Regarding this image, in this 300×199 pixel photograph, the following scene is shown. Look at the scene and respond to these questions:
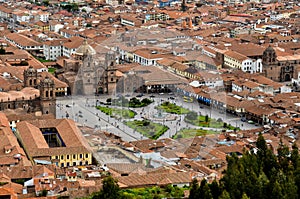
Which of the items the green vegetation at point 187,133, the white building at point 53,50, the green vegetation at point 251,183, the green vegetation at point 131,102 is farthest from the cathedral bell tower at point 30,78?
the green vegetation at point 251,183

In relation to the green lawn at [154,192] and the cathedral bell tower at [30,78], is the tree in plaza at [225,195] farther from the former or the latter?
the cathedral bell tower at [30,78]

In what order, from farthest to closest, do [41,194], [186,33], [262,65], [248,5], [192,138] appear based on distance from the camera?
[248,5], [186,33], [262,65], [192,138], [41,194]

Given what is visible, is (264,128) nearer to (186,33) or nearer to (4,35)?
(186,33)

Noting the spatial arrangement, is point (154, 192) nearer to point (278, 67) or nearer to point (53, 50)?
point (278, 67)

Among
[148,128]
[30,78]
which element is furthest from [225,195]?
[30,78]

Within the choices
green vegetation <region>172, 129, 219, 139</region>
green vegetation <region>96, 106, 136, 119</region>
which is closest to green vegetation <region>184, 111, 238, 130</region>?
green vegetation <region>172, 129, 219, 139</region>

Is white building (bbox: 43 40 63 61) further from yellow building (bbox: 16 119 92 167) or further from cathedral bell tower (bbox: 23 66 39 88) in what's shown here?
yellow building (bbox: 16 119 92 167)

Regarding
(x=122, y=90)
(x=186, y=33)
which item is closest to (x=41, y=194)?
(x=122, y=90)
